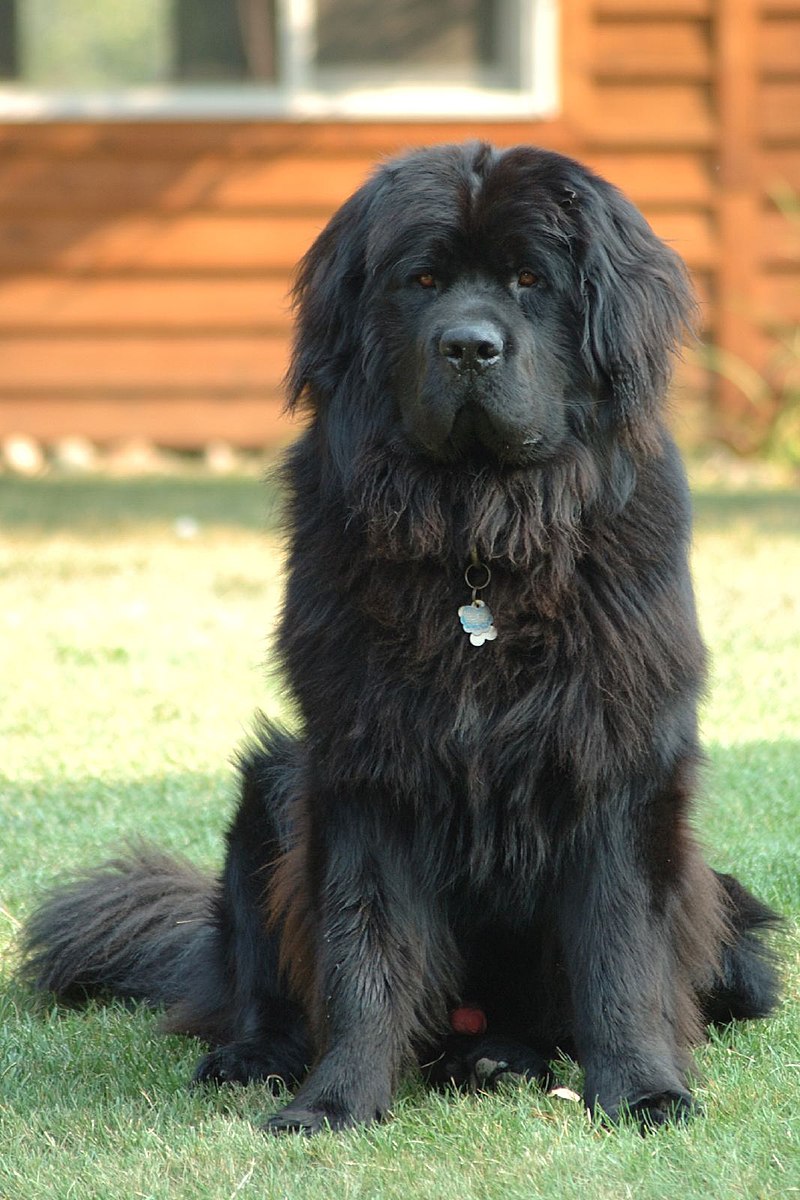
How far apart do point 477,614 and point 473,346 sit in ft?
1.39

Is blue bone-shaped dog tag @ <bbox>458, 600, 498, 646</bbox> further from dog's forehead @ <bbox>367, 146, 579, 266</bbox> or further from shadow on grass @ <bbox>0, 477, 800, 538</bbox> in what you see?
shadow on grass @ <bbox>0, 477, 800, 538</bbox>

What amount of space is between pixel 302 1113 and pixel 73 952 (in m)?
0.82

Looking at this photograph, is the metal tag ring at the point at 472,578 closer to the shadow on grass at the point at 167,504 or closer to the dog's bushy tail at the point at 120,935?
the dog's bushy tail at the point at 120,935

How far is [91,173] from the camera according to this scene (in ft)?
31.1

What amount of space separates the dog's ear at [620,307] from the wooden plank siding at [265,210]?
6.72m

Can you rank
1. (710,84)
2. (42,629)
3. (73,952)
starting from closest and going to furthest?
(73,952) < (42,629) < (710,84)

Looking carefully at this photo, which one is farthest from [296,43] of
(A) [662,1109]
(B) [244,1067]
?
(A) [662,1109]

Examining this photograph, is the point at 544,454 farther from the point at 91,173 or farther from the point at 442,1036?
the point at 91,173

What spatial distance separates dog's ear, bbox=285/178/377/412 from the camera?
271 centimetres

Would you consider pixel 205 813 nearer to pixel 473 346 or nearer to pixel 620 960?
pixel 620 960

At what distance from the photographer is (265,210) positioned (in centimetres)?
955

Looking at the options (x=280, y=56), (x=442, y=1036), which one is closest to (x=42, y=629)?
(x=442, y=1036)

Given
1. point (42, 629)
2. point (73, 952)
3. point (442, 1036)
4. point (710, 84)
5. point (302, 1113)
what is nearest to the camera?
point (302, 1113)

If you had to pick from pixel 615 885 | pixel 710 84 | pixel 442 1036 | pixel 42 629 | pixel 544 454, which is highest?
pixel 710 84
